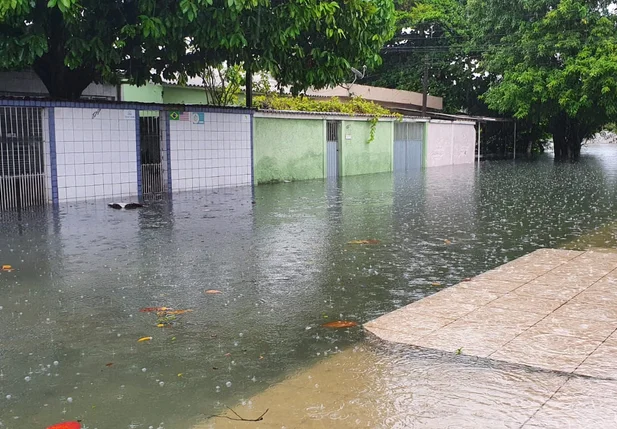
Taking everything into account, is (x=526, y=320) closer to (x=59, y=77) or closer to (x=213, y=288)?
(x=213, y=288)

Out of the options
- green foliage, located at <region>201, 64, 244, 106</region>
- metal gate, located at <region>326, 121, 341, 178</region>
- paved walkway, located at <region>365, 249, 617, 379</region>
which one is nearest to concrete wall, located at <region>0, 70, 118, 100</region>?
green foliage, located at <region>201, 64, 244, 106</region>

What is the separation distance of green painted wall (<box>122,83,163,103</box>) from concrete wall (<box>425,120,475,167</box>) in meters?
12.2

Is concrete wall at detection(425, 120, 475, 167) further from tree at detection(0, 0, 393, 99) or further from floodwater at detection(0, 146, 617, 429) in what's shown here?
floodwater at detection(0, 146, 617, 429)

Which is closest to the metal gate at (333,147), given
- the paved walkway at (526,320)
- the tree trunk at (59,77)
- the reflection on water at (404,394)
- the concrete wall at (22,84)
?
the concrete wall at (22,84)

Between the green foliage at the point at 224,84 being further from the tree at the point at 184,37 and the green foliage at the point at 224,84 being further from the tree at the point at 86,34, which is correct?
the tree at the point at 86,34

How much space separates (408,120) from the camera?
87.5 ft

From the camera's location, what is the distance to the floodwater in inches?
156

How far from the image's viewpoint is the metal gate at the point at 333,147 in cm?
2231

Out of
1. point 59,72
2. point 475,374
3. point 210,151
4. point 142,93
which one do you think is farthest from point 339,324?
point 142,93

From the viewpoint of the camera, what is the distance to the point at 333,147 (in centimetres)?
2259

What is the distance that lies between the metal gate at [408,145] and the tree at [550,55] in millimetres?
8079

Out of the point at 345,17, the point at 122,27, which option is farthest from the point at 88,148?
the point at 345,17

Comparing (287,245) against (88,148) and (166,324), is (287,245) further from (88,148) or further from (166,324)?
(88,148)

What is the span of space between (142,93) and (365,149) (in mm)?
8007
